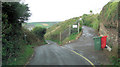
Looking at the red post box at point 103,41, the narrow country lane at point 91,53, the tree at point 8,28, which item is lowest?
the narrow country lane at point 91,53

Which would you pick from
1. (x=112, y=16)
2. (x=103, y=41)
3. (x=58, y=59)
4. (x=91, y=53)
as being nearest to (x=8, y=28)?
(x=58, y=59)

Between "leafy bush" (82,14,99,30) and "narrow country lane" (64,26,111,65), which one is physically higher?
"leafy bush" (82,14,99,30)

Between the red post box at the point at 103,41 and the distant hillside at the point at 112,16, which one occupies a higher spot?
the distant hillside at the point at 112,16

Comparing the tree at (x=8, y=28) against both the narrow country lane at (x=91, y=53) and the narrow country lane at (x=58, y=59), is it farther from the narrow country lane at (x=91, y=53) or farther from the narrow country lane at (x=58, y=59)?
the narrow country lane at (x=91, y=53)

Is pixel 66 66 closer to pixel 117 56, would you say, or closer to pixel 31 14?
pixel 117 56

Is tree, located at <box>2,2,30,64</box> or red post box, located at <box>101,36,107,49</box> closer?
tree, located at <box>2,2,30,64</box>

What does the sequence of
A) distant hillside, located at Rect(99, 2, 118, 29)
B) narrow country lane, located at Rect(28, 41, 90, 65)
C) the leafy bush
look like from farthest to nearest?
1. the leafy bush
2. distant hillside, located at Rect(99, 2, 118, 29)
3. narrow country lane, located at Rect(28, 41, 90, 65)

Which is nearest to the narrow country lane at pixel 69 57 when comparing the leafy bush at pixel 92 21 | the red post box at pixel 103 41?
the red post box at pixel 103 41

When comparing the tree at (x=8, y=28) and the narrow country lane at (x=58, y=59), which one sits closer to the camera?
the tree at (x=8, y=28)

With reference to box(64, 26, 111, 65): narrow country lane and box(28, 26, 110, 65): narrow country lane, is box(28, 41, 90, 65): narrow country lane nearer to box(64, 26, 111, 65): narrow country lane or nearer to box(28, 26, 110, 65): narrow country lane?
box(28, 26, 110, 65): narrow country lane

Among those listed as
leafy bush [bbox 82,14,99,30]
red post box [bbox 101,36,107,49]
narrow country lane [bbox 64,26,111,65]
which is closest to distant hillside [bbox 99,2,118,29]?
red post box [bbox 101,36,107,49]

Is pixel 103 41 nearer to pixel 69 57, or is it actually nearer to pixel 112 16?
pixel 112 16

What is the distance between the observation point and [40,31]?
64.8m

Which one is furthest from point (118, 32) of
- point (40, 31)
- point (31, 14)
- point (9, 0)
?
point (40, 31)
